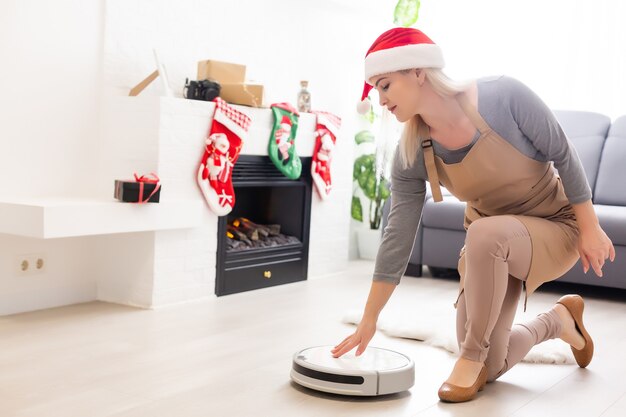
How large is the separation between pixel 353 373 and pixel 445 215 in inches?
97.2

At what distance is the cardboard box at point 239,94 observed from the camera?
3859 millimetres

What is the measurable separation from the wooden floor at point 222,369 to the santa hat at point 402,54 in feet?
2.97

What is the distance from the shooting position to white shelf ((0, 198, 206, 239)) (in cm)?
298

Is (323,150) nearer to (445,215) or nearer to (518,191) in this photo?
(445,215)

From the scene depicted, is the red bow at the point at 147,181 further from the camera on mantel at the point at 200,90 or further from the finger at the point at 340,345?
the finger at the point at 340,345

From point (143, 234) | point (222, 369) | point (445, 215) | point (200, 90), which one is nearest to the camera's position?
point (222, 369)

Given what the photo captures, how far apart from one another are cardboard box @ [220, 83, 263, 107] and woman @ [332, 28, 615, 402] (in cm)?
164

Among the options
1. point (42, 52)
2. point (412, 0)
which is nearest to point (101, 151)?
point (42, 52)

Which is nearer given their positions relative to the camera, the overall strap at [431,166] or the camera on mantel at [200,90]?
the overall strap at [431,166]

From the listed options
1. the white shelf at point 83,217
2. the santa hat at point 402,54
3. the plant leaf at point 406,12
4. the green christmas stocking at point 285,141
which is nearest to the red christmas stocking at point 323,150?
the green christmas stocking at point 285,141

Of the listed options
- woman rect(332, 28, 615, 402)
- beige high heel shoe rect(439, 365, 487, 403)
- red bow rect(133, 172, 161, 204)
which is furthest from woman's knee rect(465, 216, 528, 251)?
red bow rect(133, 172, 161, 204)

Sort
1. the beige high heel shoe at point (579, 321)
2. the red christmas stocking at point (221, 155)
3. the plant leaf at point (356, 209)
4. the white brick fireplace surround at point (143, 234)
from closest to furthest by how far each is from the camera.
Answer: the beige high heel shoe at point (579, 321) < the white brick fireplace surround at point (143, 234) < the red christmas stocking at point (221, 155) < the plant leaf at point (356, 209)

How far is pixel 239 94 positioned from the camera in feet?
12.7

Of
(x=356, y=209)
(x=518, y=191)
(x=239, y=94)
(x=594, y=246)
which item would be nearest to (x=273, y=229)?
(x=239, y=94)
